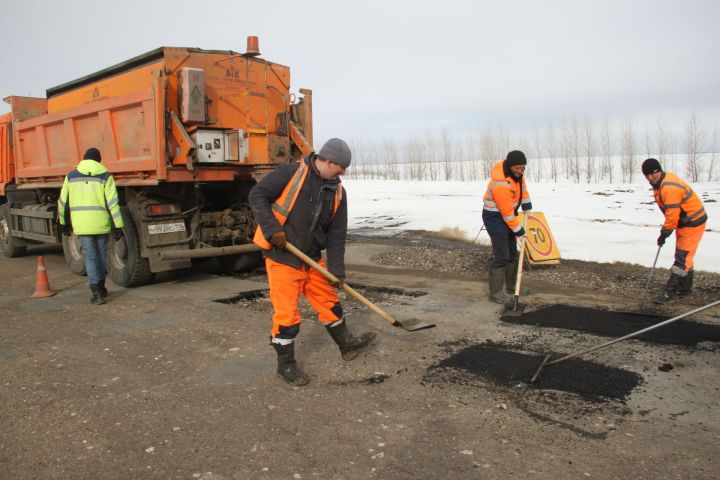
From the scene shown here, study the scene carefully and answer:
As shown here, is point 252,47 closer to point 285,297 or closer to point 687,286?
point 285,297

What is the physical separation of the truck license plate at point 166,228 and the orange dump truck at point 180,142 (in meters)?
0.01

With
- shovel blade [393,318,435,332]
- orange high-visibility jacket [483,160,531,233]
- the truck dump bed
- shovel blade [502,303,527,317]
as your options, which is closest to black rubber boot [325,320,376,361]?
shovel blade [393,318,435,332]

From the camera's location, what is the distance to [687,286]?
6.22 m

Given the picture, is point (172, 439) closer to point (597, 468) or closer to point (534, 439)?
point (534, 439)

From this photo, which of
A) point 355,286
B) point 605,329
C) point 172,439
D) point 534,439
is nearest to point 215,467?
point 172,439

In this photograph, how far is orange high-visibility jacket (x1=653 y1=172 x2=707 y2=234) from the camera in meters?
6.18

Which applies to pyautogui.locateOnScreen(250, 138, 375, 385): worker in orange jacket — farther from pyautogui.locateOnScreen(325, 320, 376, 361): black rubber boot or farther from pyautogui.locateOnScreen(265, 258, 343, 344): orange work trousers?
pyautogui.locateOnScreen(325, 320, 376, 361): black rubber boot

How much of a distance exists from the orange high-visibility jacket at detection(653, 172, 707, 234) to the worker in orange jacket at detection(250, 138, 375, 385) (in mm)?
4251

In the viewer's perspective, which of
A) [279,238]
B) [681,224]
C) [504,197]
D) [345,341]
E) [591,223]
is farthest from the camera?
[591,223]

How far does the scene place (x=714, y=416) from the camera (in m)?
3.30

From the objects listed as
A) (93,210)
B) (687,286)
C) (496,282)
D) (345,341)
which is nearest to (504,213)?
(496,282)

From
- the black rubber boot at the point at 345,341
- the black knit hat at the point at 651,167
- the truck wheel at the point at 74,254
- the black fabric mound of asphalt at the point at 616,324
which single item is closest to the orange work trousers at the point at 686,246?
the black knit hat at the point at 651,167

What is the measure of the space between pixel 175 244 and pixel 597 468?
5.86 metres

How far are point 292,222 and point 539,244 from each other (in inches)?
210
